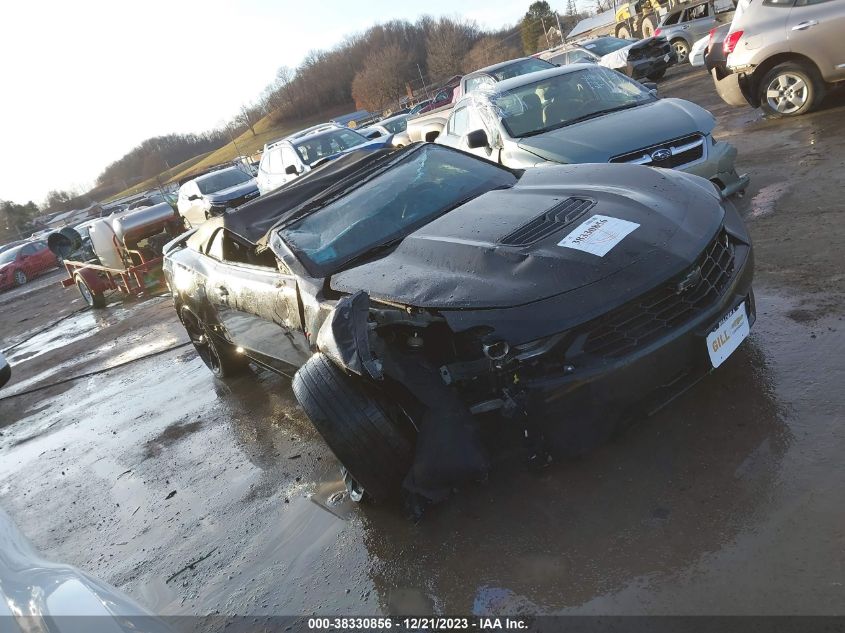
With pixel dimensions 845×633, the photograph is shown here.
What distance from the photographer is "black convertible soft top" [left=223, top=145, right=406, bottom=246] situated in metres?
4.20

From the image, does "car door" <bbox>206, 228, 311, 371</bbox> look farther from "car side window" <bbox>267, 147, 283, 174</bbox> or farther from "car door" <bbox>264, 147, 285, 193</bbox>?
"car side window" <bbox>267, 147, 283, 174</bbox>

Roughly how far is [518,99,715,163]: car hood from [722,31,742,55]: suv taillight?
2.66 metres

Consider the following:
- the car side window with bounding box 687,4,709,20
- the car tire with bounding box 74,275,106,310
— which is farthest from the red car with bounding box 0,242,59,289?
the car side window with bounding box 687,4,709,20

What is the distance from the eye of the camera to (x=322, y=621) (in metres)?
2.63

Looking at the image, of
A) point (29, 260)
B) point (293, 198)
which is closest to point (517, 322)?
point (293, 198)

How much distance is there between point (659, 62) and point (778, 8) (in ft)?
32.9

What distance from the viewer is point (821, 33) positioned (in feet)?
23.7

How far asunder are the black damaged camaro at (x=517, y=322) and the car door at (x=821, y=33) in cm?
533

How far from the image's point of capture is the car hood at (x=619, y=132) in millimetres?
5512

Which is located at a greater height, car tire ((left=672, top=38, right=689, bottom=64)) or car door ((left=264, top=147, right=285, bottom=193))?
car door ((left=264, top=147, right=285, bottom=193))

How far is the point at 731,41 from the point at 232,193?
9.90m

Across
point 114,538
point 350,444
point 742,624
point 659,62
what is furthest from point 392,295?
point 659,62

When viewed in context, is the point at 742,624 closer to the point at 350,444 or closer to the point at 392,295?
the point at 350,444

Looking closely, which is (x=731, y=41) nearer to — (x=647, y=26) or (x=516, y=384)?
(x=516, y=384)
